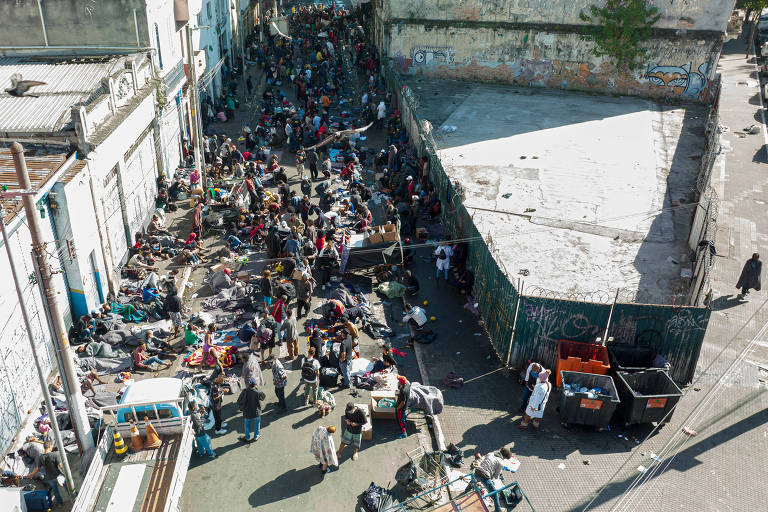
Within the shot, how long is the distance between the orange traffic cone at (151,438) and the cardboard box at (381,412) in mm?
4297

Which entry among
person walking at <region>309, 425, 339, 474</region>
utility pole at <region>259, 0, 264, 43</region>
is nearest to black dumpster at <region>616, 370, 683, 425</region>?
person walking at <region>309, 425, 339, 474</region>

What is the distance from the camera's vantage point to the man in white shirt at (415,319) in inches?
653

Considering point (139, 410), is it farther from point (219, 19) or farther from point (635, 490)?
point (219, 19)

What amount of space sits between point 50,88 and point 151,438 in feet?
44.5

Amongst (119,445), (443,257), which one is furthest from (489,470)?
(443,257)

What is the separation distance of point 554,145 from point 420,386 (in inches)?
716

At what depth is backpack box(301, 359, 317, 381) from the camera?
13.8 m

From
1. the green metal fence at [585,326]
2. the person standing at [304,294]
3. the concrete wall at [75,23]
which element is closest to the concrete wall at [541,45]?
the concrete wall at [75,23]

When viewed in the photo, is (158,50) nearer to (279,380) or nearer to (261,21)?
(279,380)

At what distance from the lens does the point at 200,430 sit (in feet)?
39.7

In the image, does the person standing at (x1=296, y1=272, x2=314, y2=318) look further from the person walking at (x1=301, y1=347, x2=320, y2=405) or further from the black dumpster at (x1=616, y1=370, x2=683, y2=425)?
the black dumpster at (x1=616, y1=370, x2=683, y2=425)

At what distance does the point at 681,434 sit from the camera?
13.3m

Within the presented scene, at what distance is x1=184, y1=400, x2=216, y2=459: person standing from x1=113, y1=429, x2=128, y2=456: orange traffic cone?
1.23m

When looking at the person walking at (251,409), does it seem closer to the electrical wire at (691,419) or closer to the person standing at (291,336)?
the person standing at (291,336)
